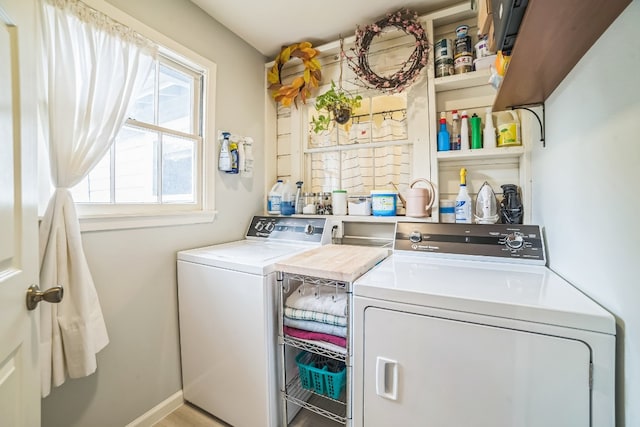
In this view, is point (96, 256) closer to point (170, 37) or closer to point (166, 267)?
point (166, 267)

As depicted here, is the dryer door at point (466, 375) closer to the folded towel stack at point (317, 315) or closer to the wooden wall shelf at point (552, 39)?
the folded towel stack at point (317, 315)

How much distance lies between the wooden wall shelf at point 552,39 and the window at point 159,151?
1814 millimetres

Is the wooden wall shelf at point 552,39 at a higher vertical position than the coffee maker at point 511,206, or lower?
higher

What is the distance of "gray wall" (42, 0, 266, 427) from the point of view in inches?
52.9

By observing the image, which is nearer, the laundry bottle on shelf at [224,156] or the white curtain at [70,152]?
the white curtain at [70,152]

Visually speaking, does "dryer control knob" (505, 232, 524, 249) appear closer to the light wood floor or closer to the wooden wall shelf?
the wooden wall shelf

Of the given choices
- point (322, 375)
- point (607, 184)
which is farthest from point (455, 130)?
point (322, 375)

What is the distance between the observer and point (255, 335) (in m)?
1.39

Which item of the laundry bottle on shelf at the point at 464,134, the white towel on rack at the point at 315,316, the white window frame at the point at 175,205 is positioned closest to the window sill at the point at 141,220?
the white window frame at the point at 175,205

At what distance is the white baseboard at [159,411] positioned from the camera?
1531 mm

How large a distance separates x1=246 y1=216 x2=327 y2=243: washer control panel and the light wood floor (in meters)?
1.07

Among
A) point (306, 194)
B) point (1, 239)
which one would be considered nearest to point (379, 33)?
point (306, 194)

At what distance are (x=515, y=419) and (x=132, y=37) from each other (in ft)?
7.66

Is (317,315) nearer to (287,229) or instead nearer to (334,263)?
(334,263)
